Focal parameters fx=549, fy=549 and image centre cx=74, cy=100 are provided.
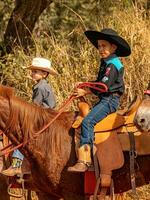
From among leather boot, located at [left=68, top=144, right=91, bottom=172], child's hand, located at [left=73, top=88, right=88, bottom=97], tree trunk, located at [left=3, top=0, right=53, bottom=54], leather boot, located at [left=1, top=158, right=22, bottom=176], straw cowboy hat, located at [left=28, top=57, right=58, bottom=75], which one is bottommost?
leather boot, located at [left=1, top=158, right=22, bottom=176]

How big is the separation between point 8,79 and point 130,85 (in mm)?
2687

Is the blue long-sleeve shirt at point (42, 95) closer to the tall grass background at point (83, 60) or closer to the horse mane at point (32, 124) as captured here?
the horse mane at point (32, 124)

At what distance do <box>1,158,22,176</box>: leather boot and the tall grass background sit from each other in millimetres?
2976

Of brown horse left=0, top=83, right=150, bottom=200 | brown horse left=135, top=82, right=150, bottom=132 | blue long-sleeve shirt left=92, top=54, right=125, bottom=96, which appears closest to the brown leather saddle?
brown horse left=0, top=83, right=150, bottom=200

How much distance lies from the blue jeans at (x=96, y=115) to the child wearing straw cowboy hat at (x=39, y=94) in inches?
52.7

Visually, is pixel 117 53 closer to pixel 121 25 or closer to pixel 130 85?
pixel 130 85

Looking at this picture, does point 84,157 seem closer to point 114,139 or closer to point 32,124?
point 114,139

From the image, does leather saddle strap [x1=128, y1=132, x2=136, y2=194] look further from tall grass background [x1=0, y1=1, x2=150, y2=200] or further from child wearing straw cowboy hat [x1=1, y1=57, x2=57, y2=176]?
tall grass background [x1=0, y1=1, x2=150, y2=200]

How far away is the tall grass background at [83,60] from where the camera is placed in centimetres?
1036

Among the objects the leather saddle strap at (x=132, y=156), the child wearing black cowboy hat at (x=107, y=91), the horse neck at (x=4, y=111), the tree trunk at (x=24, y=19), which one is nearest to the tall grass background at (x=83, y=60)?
the tree trunk at (x=24, y=19)

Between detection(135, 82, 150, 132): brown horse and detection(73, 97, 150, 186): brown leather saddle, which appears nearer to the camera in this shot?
detection(135, 82, 150, 132): brown horse

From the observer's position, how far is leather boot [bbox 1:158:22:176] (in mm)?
7113

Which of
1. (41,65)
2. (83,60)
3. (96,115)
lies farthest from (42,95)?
(83,60)

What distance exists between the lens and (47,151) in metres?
6.27
